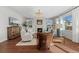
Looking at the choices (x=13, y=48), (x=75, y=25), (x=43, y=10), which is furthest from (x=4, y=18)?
(x=75, y=25)

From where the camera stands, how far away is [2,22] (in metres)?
2.48

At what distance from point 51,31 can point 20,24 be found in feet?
2.92

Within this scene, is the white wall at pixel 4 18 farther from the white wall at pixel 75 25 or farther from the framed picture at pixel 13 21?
the white wall at pixel 75 25

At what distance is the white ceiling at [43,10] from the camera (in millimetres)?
2301

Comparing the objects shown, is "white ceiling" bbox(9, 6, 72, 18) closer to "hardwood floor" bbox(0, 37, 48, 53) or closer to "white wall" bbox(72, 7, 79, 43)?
"white wall" bbox(72, 7, 79, 43)

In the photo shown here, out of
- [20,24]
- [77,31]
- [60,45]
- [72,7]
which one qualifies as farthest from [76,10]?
[20,24]

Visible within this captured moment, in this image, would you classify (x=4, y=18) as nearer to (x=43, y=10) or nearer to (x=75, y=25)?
(x=43, y=10)

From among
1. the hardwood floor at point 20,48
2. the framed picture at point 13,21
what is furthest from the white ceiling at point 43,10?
the hardwood floor at point 20,48

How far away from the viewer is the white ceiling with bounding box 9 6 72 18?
2301mm

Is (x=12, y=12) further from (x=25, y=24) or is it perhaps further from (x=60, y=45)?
(x=60, y=45)

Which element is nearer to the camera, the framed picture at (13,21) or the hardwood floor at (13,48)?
the hardwood floor at (13,48)

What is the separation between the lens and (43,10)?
2.42 metres
